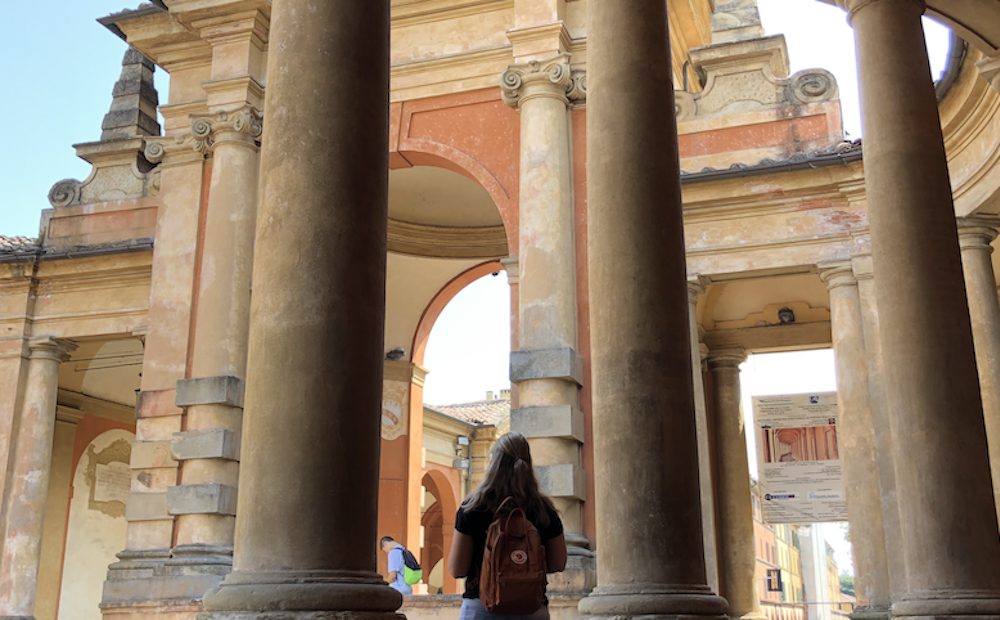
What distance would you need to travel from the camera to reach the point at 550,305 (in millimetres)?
13180

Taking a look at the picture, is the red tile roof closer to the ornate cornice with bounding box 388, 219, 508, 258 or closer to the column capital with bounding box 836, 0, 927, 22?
the ornate cornice with bounding box 388, 219, 508, 258

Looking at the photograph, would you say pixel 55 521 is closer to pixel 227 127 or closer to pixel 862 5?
pixel 227 127

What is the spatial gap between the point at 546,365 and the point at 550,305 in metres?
0.79

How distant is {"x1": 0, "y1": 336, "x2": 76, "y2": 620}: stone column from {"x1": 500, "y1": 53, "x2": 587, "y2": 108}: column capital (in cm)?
919

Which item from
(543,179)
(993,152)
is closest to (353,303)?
(543,179)

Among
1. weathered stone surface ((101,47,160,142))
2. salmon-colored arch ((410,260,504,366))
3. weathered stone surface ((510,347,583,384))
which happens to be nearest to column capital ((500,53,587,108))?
weathered stone surface ((510,347,583,384))

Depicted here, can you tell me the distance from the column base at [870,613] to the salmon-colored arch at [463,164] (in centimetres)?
640

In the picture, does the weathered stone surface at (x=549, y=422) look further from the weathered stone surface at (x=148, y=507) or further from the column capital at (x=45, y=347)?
the column capital at (x=45, y=347)

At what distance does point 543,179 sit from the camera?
45.0 feet

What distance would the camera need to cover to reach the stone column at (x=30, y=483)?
645 inches

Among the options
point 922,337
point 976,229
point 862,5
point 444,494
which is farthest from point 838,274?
point 444,494

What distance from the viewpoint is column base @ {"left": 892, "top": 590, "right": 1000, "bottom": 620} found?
695cm

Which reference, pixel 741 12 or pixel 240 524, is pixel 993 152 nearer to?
pixel 741 12

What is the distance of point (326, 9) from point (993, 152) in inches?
388
